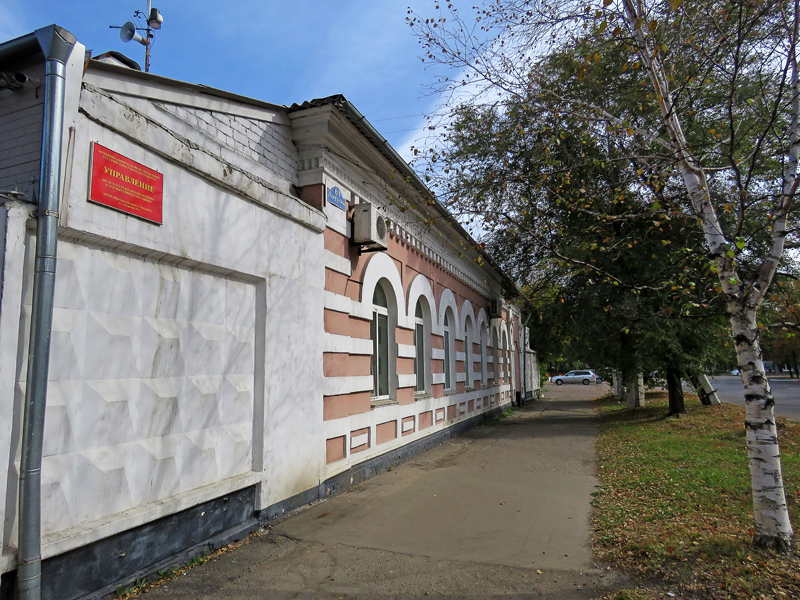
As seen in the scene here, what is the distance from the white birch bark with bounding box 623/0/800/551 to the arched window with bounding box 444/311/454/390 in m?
7.42

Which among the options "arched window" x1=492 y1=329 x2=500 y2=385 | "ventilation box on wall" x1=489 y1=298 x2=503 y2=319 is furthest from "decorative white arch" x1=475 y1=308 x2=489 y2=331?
"arched window" x1=492 y1=329 x2=500 y2=385

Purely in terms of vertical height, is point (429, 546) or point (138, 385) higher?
point (138, 385)

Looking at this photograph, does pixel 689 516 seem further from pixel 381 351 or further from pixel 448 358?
pixel 448 358

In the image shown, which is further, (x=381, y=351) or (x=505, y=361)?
(x=505, y=361)

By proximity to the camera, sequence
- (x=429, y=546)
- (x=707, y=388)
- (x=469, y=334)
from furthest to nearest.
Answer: (x=707, y=388) → (x=469, y=334) → (x=429, y=546)

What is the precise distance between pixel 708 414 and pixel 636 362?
2.74 meters

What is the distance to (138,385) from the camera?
12.1ft

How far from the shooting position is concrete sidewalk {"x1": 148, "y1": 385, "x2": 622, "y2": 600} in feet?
12.0

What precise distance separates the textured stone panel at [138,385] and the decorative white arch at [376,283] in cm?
244

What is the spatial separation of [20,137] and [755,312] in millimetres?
5464

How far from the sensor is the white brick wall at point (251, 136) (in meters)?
4.74

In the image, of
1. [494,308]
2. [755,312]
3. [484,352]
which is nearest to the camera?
[755,312]

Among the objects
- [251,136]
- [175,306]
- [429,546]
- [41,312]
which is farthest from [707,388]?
[41,312]

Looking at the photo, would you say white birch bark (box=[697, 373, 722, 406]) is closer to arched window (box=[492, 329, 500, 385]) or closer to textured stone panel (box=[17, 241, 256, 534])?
arched window (box=[492, 329, 500, 385])
